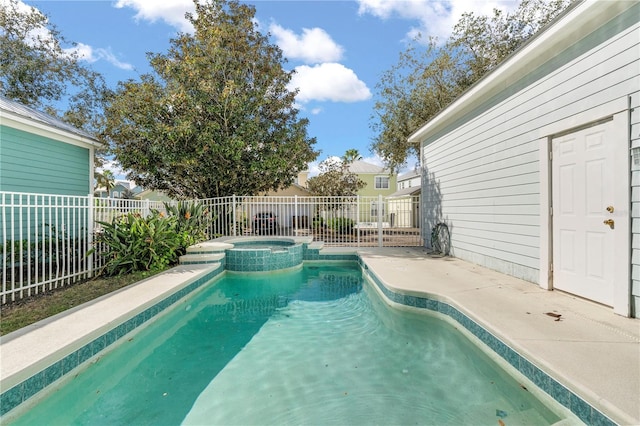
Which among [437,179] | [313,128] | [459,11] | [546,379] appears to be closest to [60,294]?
[546,379]

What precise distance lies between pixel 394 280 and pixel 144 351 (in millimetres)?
3592

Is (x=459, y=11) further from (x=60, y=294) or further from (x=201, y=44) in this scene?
(x=60, y=294)

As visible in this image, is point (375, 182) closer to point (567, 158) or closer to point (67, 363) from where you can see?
point (567, 158)

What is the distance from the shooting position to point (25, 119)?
6.29m

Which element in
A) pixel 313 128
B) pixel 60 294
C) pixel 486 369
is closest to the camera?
pixel 486 369

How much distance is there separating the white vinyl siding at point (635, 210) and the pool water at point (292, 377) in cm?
174

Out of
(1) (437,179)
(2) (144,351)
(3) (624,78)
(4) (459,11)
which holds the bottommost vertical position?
(2) (144,351)

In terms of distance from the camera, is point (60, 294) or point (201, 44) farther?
point (201, 44)

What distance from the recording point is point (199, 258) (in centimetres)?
682

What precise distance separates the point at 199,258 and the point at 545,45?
724 cm

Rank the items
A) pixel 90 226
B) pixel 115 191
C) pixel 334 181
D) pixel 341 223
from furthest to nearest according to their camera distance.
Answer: pixel 115 191 < pixel 334 181 < pixel 341 223 < pixel 90 226

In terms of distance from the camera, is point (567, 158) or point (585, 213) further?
point (567, 158)

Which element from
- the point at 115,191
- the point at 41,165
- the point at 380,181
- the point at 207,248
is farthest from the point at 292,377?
the point at 115,191

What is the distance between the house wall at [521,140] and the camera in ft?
11.2
